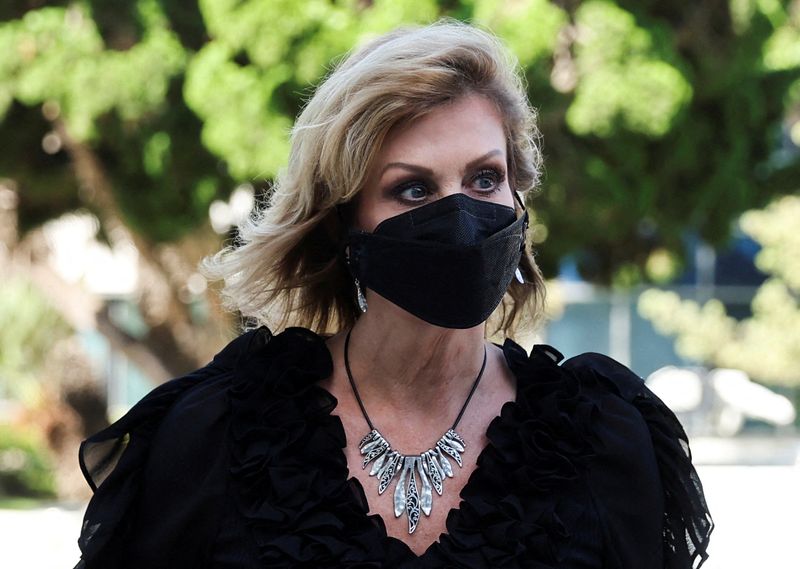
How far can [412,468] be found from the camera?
2.60 metres

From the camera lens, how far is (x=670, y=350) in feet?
71.0

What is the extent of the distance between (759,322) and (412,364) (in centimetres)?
1867

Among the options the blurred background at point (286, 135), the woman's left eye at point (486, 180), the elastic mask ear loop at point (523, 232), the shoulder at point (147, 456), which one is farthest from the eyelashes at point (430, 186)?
the blurred background at point (286, 135)

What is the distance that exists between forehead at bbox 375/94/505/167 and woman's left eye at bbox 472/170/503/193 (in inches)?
1.9

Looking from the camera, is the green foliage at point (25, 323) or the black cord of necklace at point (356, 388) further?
the green foliage at point (25, 323)

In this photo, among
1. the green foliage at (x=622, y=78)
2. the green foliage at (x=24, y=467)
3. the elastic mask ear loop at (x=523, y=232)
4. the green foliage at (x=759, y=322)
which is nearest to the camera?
the elastic mask ear loop at (x=523, y=232)

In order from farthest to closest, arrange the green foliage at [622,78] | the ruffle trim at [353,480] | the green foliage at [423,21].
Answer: the green foliage at [622,78], the green foliage at [423,21], the ruffle trim at [353,480]

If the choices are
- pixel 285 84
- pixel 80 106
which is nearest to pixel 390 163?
pixel 285 84

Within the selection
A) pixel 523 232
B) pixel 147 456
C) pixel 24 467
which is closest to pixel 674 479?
pixel 523 232

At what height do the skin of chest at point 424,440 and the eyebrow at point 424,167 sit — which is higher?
the eyebrow at point 424,167

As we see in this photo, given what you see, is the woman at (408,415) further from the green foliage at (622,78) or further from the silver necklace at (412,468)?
the green foliage at (622,78)

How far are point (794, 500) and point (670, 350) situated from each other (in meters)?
9.71

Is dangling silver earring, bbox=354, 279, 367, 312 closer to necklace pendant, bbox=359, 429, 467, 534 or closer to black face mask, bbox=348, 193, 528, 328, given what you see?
black face mask, bbox=348, 193, 528, 328

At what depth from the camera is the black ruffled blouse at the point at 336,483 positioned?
249 centimetres
